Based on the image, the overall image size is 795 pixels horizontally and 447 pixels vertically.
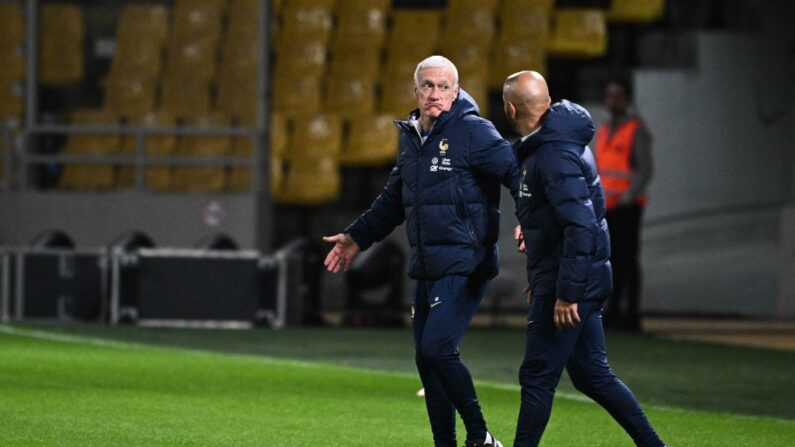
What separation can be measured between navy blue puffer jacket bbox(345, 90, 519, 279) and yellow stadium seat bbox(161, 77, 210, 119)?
39.9 feet

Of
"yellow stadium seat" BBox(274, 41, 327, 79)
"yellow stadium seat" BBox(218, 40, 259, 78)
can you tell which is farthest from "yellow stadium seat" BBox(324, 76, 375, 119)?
"yellow stadium seat" BBox(218, 40, 259, 78)

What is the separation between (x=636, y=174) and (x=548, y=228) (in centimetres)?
953

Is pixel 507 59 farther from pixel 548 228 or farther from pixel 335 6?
pixel 548 228

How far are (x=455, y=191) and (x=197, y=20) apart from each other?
13.0m

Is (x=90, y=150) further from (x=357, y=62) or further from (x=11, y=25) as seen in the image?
(x=357, y=62)

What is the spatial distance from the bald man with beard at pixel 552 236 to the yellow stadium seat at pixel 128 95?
1314cm

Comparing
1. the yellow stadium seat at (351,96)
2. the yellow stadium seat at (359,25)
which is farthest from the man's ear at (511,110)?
the yellow stadium seat at (359,25)

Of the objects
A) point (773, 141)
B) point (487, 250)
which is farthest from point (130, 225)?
point (487, 250)

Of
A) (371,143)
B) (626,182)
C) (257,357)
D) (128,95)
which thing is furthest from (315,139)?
(257,357)

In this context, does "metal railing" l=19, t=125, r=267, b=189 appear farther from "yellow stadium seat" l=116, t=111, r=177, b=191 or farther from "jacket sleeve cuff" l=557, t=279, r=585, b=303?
"jacket sleeve cuff" l=557, t=279, r=585, b=303

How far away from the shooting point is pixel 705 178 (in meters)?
20.0

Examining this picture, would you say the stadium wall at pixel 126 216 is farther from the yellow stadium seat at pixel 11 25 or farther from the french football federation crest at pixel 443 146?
the french football federation crest at pixel 443 146

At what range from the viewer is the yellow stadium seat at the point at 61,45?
19438mm

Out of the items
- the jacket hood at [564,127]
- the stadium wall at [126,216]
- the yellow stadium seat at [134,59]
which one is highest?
the yellow stadium seat at [134,59]
